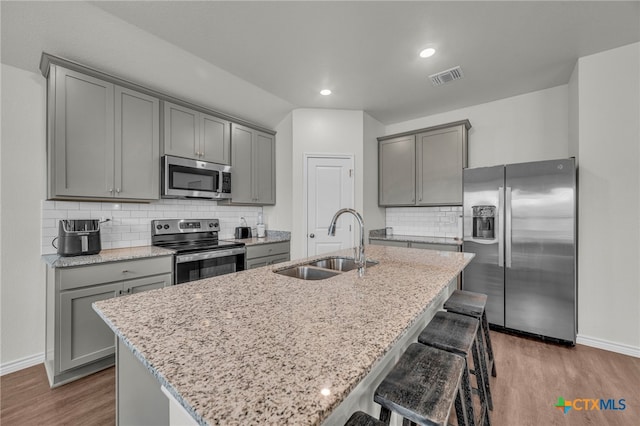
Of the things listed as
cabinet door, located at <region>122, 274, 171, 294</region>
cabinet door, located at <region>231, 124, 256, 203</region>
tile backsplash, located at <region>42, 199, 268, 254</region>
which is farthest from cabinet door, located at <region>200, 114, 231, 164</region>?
cabinet door, located at <region>122, 274, 171, 294</region>

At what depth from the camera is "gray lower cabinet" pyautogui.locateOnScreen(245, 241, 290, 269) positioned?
3.21 m

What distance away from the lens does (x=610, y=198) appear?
2.41 metres

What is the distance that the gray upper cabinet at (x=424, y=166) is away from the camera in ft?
11.2

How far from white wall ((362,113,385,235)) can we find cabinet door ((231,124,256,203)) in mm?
1585

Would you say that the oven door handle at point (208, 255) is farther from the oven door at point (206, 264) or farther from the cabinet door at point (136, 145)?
the cabinet door at point (136, 145)

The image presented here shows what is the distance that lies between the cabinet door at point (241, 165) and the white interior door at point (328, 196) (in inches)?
32.4

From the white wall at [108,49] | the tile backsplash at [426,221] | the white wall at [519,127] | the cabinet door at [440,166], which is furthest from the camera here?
the tile backsplash at [426,221]

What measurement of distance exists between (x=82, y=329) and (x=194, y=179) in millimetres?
1652

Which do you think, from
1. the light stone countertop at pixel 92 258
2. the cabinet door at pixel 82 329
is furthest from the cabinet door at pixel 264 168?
the cabinet door at pixel 82 329

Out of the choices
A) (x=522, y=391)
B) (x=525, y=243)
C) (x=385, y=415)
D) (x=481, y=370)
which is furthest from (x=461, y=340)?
(x=525, y=243)

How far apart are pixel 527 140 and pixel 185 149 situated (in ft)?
13.3

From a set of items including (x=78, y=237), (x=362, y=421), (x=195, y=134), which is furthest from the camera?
(x=195, y=134)

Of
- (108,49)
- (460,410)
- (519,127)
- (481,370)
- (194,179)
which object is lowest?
(481,370)

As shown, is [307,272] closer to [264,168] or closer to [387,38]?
[387,38]
